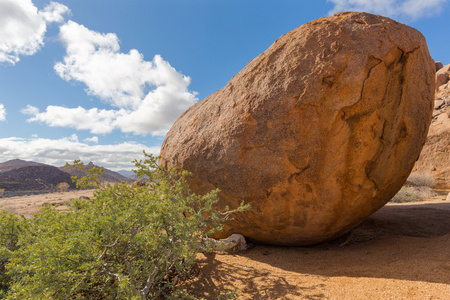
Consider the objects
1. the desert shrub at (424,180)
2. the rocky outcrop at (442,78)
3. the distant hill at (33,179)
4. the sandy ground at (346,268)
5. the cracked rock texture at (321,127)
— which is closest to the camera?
the sandy ground at (346,268)

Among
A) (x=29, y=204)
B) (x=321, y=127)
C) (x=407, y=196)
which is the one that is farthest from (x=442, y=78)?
(x=29, y=204)

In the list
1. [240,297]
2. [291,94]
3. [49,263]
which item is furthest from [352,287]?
[49,263]

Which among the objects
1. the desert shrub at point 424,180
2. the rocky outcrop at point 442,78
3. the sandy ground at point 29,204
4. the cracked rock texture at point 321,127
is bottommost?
the sandy ground at point 29,204

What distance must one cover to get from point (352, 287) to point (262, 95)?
2629 millimetres

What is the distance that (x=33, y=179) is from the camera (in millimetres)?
35000

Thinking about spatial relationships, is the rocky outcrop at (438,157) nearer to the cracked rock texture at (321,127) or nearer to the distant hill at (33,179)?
the cracked rock texture at (321,127)

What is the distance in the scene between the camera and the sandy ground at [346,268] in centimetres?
266

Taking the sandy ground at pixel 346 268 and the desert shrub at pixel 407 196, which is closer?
the sandy ground at pixel 346 268

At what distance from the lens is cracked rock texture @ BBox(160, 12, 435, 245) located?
11.3 ft

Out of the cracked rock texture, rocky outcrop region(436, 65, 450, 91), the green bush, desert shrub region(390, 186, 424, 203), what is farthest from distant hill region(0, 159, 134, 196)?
rocky outcrop region(436, 65, 450, 91)

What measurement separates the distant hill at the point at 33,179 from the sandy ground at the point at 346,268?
34525 mm

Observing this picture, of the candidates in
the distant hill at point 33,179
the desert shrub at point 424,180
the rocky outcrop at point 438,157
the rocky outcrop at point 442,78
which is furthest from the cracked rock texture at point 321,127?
the distant hill at point 33,179

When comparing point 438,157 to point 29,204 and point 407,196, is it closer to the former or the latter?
point 407,196

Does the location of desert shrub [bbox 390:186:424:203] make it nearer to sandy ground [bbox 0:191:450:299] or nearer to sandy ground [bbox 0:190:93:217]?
sandy ground [bbox 0:191:450:299]
